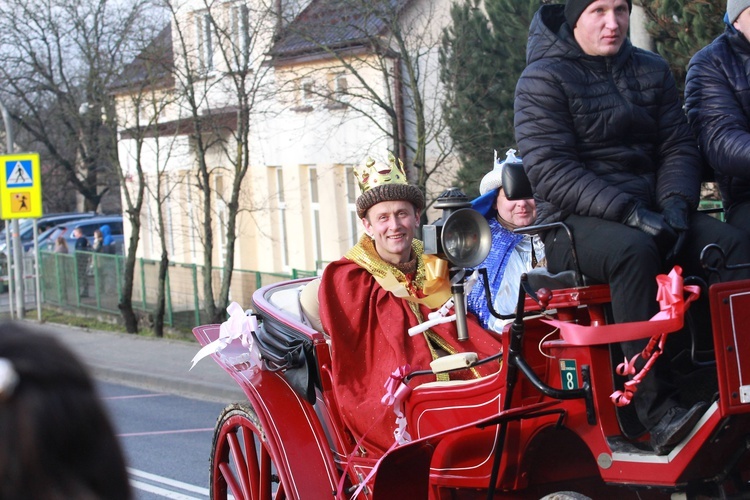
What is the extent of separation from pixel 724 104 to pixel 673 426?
1110 millimetres

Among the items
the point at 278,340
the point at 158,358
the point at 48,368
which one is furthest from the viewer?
the point at 158,358

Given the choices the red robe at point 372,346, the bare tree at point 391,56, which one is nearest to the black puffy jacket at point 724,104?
the red robe at point 372,346

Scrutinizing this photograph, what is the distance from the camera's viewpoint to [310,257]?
19844 millimetres

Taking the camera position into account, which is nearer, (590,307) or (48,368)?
(48,368)

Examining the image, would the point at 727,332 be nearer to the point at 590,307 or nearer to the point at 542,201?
the point at 590,307

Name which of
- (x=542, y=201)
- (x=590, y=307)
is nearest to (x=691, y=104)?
(x=542, y=201)

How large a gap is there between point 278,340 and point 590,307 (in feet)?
5.56

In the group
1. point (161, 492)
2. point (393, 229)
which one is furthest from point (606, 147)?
point (161, 492)

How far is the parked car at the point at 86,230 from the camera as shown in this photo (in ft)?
89.9

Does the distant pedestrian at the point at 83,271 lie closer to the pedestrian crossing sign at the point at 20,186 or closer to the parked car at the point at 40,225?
the pedestrian crossing sign at the point at 20,186

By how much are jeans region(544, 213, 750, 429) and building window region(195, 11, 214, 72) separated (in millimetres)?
12312

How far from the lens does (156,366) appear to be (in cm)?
1325

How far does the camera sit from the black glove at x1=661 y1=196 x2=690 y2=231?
3.17m

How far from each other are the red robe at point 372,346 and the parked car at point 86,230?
23.4 m
